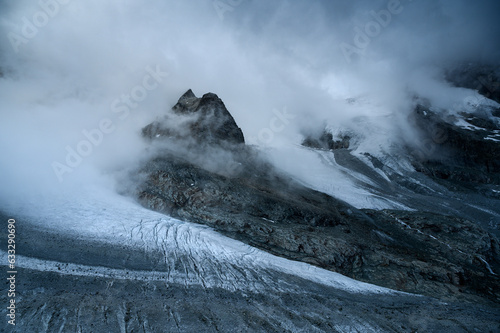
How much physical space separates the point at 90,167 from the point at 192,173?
14.5 meters

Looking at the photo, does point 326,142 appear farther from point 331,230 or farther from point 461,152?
point 331,230

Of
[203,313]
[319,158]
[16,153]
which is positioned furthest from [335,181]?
[16,153]

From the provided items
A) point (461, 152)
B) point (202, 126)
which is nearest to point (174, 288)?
point (202, 126)

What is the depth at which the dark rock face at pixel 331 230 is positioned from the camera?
62.7 ft

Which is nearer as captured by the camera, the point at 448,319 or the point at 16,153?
the point at 448,319

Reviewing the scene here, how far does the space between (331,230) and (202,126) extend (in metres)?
29.3

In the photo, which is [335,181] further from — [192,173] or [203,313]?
[203,313]

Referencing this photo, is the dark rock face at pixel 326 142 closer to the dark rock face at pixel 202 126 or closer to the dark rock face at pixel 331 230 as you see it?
the dark rock face at pixel 202 126

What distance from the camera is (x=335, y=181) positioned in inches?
1873

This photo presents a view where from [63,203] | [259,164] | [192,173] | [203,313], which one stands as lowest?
[63,203]

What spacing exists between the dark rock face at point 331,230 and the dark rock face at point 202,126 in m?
8.32

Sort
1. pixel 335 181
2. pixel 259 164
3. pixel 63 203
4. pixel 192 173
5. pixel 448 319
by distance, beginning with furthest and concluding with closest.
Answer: pixel 335 181, pixel 259 164, pixel 192 173, pixel 63 203, pixel 448 319

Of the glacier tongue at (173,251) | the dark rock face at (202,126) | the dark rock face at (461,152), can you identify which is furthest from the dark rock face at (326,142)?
the glacier tongue at (173,251)

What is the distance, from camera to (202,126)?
44.0m
